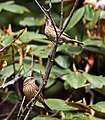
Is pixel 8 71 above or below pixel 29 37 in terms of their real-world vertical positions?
below

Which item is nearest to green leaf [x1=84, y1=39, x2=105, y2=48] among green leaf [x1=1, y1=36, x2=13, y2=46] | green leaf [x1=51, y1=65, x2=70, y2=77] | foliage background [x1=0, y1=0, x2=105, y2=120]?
foliage background [x1=0, y1=0, x2=105, y2=120]

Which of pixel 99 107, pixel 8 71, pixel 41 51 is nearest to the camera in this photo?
pixel 99 107

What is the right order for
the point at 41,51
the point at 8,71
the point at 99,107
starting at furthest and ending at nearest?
1. the point at 41,51
2. the point at 8,71
3. the point at 99,107

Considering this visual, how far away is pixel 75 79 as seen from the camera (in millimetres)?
1504

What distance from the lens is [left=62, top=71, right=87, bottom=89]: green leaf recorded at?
4.88ft

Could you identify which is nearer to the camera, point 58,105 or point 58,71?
point 58,105

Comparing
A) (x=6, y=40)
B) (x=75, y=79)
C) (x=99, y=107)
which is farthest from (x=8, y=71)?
(x=99, y=107)

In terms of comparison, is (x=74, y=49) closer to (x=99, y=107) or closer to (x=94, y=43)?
(x=94, y=43)

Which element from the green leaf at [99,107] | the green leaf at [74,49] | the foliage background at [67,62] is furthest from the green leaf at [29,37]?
the green leaf at [99,107]

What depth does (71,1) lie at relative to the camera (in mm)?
1907

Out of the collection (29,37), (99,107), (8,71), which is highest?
(29,37)

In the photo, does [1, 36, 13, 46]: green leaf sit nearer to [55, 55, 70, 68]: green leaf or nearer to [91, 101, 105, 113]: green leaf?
[55, 55, 70, 68]: green leaf

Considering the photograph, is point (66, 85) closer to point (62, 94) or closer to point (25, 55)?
point (25, 55)

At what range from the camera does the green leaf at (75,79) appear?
1487mm
